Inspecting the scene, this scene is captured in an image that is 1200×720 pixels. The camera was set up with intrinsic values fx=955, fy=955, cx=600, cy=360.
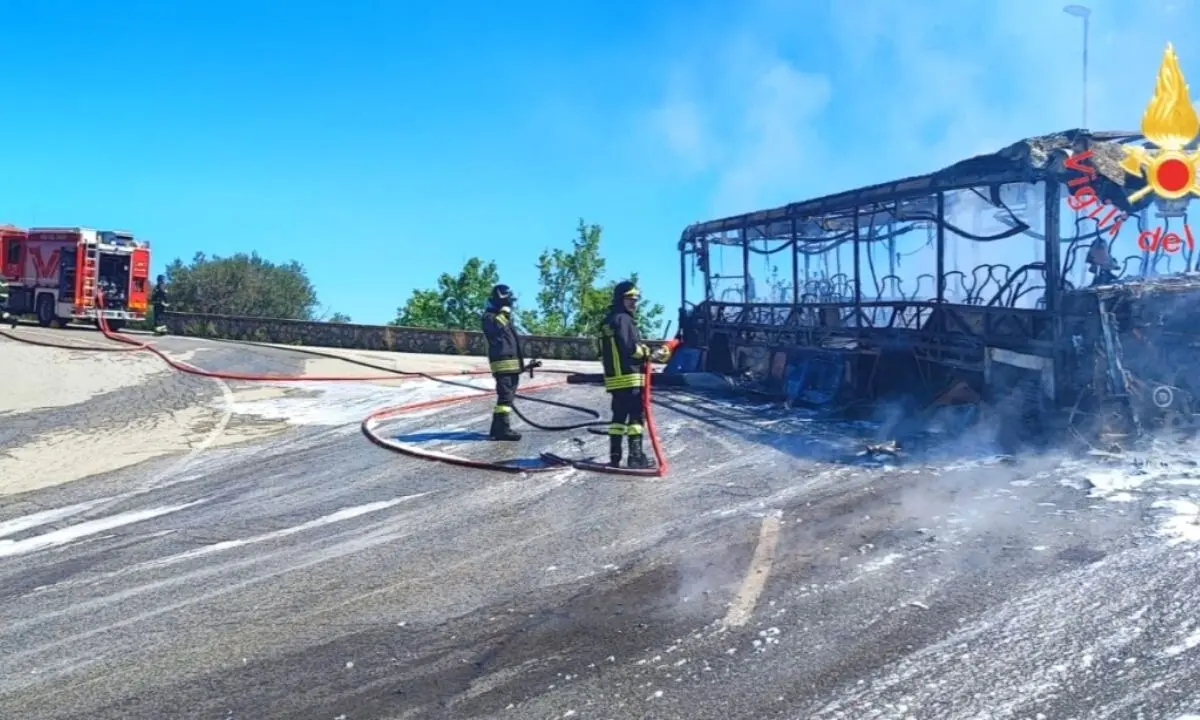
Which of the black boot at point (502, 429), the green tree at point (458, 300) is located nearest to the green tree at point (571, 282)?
the green tree at point (458, 300)

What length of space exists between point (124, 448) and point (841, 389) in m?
9.35

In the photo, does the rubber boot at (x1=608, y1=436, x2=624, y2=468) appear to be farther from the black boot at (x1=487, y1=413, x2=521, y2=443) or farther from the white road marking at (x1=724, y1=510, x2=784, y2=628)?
the white road marking at (x1=724, y1=510, x2=784, y2=628)

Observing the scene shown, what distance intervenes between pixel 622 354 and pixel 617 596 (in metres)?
3.87

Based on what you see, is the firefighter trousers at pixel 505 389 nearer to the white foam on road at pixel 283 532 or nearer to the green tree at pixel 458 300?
the white foam on road at pixel 283 532

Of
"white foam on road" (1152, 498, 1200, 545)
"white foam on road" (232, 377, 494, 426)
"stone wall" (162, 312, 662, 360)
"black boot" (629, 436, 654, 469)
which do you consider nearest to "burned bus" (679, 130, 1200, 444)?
"white foam on road" (1152, 498, 1200, 545)

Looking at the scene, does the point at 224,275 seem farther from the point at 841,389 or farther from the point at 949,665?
the point at 949,665

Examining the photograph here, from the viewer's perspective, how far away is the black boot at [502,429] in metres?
11.0

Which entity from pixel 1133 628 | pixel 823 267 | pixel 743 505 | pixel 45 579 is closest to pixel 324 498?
pixel 45 579

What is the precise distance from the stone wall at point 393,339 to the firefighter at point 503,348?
1449 cm

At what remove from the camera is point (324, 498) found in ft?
27.9

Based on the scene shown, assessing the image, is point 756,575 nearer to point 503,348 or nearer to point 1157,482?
point 1157,482

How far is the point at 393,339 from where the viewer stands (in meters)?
27.5

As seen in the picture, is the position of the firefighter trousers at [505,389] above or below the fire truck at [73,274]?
below

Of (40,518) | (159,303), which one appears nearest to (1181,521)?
(40,518)
